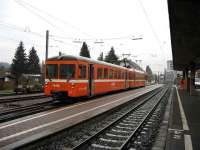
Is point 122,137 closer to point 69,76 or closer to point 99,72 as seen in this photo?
point 69,76

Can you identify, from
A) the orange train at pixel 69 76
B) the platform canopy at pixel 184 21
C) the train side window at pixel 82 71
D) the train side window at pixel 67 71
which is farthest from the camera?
the train side window at pixel 82 71

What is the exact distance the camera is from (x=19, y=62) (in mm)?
76375

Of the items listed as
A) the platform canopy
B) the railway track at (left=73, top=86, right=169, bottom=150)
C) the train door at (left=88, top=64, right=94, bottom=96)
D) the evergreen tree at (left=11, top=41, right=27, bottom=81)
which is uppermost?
the evergreen tree at (left=11, top=41, right=27, bottom=81)

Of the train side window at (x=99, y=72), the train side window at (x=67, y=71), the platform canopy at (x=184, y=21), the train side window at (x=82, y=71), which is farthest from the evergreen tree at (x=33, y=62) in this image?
the platform canopy at (x=184, y=21)

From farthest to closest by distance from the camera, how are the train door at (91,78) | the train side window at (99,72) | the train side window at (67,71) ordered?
the train side window at (99,72), the train door at (91,78), the train side window at (67,71)

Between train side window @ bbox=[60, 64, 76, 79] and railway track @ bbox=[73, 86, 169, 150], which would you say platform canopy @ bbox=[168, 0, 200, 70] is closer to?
railway track @ bbox=[73, 86, 169, 150]

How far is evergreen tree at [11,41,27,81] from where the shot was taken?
7554 centimetres

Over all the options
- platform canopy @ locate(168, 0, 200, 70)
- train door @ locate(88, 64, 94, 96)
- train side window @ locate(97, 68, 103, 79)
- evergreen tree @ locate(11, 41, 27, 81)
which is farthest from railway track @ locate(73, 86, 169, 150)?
evergreen tree @ locate(11, 41, 27, 81)

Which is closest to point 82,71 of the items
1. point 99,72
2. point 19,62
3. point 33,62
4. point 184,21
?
point 99,72

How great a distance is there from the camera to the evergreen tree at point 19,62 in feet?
248

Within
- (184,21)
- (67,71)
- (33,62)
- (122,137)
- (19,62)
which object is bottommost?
(122,137)

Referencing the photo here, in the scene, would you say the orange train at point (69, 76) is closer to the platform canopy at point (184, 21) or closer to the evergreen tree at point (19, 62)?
the platform canopy at point (184, 21)

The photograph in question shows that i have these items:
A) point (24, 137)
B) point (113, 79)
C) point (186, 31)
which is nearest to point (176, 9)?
point (186, 31)

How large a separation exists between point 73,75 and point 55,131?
326 inches
